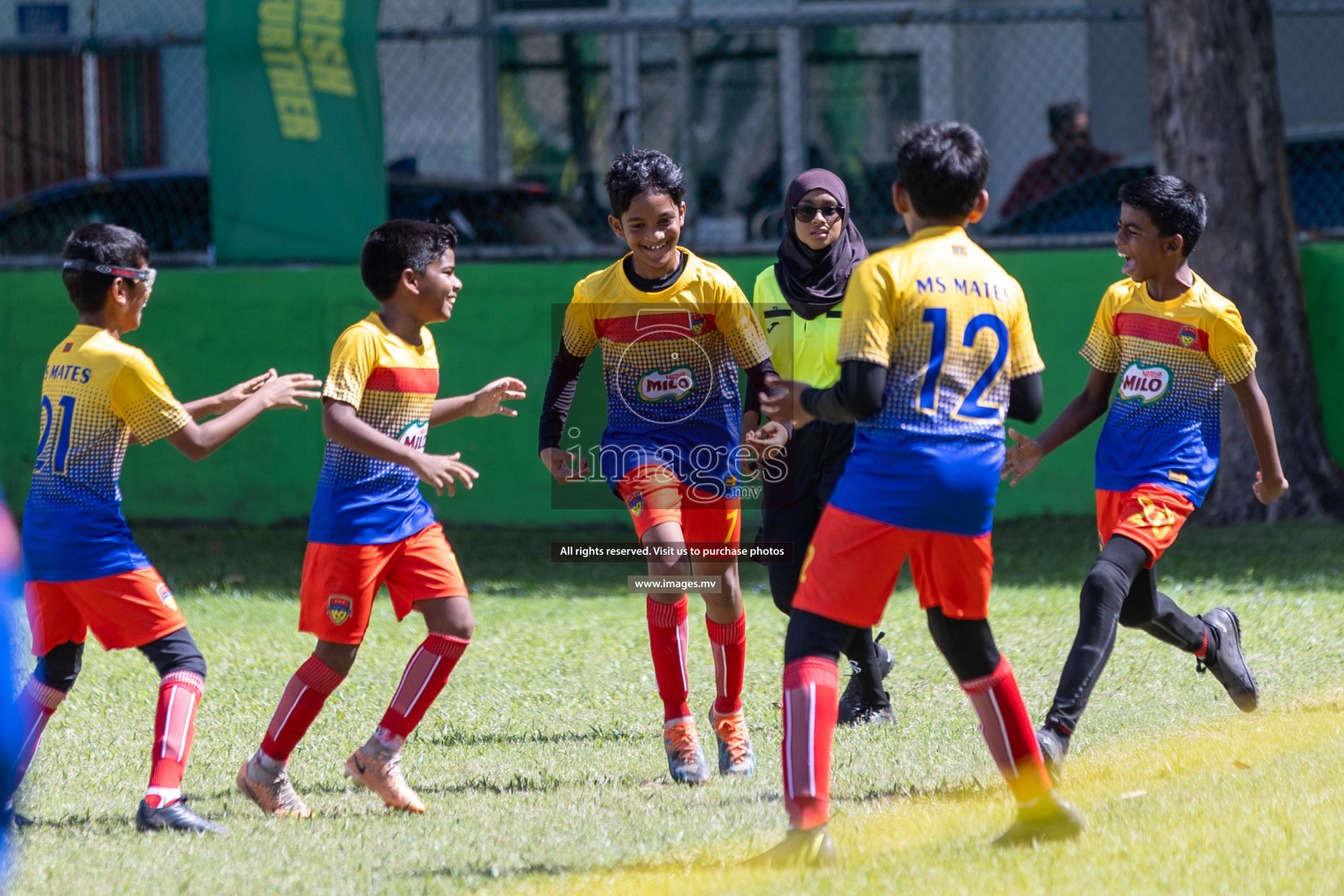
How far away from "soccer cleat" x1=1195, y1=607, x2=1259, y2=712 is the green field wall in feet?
16.6

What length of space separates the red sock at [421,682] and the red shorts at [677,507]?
716 mm

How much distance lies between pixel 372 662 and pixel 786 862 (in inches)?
141

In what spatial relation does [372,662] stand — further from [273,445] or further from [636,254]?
[273,445]

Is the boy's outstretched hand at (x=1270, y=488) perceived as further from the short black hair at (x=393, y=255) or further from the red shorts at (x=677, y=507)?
the short black hair at (x=393, y=255)

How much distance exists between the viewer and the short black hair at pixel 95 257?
4254mm

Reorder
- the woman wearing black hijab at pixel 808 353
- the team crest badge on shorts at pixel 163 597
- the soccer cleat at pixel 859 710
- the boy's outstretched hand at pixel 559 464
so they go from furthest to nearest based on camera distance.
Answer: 1. the soccer cleat at pixel 859 710
2. the woman wearing black hijab at pixel 808 353
3. the boy's outstretched hand at pixel 559 464
4. the team crest badge on shorts at pixel 163 597

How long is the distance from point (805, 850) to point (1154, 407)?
2119mm

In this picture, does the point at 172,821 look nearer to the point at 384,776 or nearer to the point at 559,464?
the point at 384,776

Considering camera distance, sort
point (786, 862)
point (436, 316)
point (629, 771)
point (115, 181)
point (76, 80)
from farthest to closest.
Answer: point (76, 80) → point (115, 181) → point (629, 771) → point (436, 316) → point (786, 862)

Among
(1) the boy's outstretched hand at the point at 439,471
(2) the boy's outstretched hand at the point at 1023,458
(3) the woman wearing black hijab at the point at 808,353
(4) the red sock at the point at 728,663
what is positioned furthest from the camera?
(3) the woman wearing black hijab at the point at 808,353

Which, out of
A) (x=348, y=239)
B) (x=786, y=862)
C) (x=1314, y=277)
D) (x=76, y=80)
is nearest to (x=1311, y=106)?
(x=1314, y=277)

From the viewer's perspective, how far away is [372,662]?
6672mm

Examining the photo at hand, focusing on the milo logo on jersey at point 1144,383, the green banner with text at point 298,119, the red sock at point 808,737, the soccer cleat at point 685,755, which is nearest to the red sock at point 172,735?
the soccer cleat at point 685,755

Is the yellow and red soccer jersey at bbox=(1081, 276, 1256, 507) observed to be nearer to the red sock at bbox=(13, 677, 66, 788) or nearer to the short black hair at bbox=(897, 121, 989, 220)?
the short black hair at bbox=(897, 121, 989, 220)
